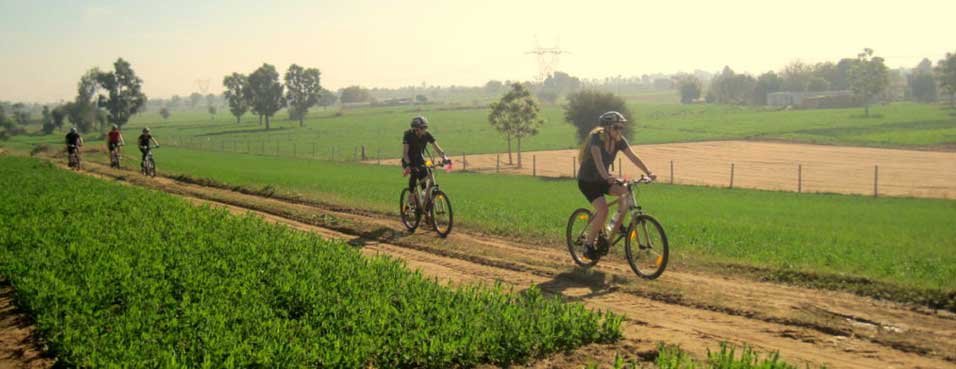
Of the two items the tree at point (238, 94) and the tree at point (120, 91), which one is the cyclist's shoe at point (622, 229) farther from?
the tree at point (238, 94)

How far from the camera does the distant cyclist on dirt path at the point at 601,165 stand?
10227 mm

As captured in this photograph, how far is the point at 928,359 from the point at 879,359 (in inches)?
17.1

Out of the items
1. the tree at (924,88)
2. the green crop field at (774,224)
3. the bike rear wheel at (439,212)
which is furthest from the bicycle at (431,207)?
the tree at (924,88)

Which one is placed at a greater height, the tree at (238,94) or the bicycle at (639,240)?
the tree at (238,94)

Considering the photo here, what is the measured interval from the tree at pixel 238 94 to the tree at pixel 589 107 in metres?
85.3

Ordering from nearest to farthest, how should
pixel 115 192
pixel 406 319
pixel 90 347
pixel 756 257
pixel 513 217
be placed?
pixel 90 347 → pixel 406 319 → pixel 756 257 → pixel 513 217 → pixel 115 192

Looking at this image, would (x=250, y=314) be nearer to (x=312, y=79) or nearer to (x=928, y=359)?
(x=928, y=359)

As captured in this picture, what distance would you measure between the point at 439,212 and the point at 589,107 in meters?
50.5

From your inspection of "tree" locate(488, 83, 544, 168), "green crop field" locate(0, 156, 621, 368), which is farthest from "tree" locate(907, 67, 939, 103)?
"green crop field" locate(0, 156, 621, 368)

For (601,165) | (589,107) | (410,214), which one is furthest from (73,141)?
(589,107)

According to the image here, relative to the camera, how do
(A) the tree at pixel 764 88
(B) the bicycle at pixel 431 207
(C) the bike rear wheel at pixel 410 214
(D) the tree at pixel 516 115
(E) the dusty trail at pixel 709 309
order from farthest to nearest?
(A) the tree at pixel 764 88 < (D) the tree at pixel 516 115 < (C) the bike rear wheel at pixel 410 214 < (B) the bicycle at pixel 431 207 < (E) the dusty trail at pixel 709 309

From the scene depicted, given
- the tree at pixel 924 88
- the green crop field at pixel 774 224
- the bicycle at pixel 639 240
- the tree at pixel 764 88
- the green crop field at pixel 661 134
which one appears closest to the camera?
the bicycle at pixel 639 240

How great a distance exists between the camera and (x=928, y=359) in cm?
669

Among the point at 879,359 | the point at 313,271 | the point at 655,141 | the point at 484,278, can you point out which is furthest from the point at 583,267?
the point at 655,141
